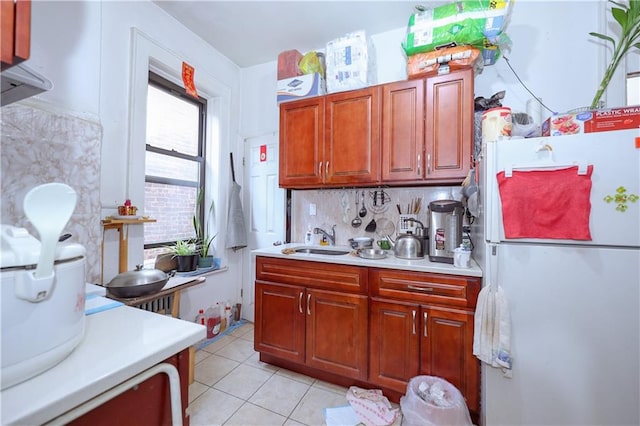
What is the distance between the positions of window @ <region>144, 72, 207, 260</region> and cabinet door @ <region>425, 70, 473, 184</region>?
7.37ft

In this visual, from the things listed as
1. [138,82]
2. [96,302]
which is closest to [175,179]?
[138,82]

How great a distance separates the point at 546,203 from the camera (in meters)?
1.20

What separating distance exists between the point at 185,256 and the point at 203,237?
365mm

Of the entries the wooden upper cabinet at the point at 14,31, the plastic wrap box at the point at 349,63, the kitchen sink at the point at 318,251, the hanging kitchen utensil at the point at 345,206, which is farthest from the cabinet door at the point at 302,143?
the wooden upper cabinet at the point at 14,31

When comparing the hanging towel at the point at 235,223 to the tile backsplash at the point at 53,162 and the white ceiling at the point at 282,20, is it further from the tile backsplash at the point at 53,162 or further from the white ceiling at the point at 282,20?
the white ceiling at the point at 282,20

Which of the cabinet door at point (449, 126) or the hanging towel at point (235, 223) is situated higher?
the cabinet door at point (449, 126)

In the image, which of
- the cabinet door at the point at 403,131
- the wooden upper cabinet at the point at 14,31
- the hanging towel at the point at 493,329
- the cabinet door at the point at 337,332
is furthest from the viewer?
the cabinet door at the point at 403,131

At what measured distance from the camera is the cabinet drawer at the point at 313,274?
170 cm

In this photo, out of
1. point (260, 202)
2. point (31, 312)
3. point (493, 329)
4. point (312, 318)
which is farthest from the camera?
point (260, 202)

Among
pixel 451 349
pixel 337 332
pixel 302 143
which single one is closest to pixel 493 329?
pixel 451 349

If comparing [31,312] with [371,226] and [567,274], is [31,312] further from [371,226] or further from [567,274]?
[371,226]

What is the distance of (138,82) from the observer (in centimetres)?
192

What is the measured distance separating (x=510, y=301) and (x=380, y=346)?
2.59 feet

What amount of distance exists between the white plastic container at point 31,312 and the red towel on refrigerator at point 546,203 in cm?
167
